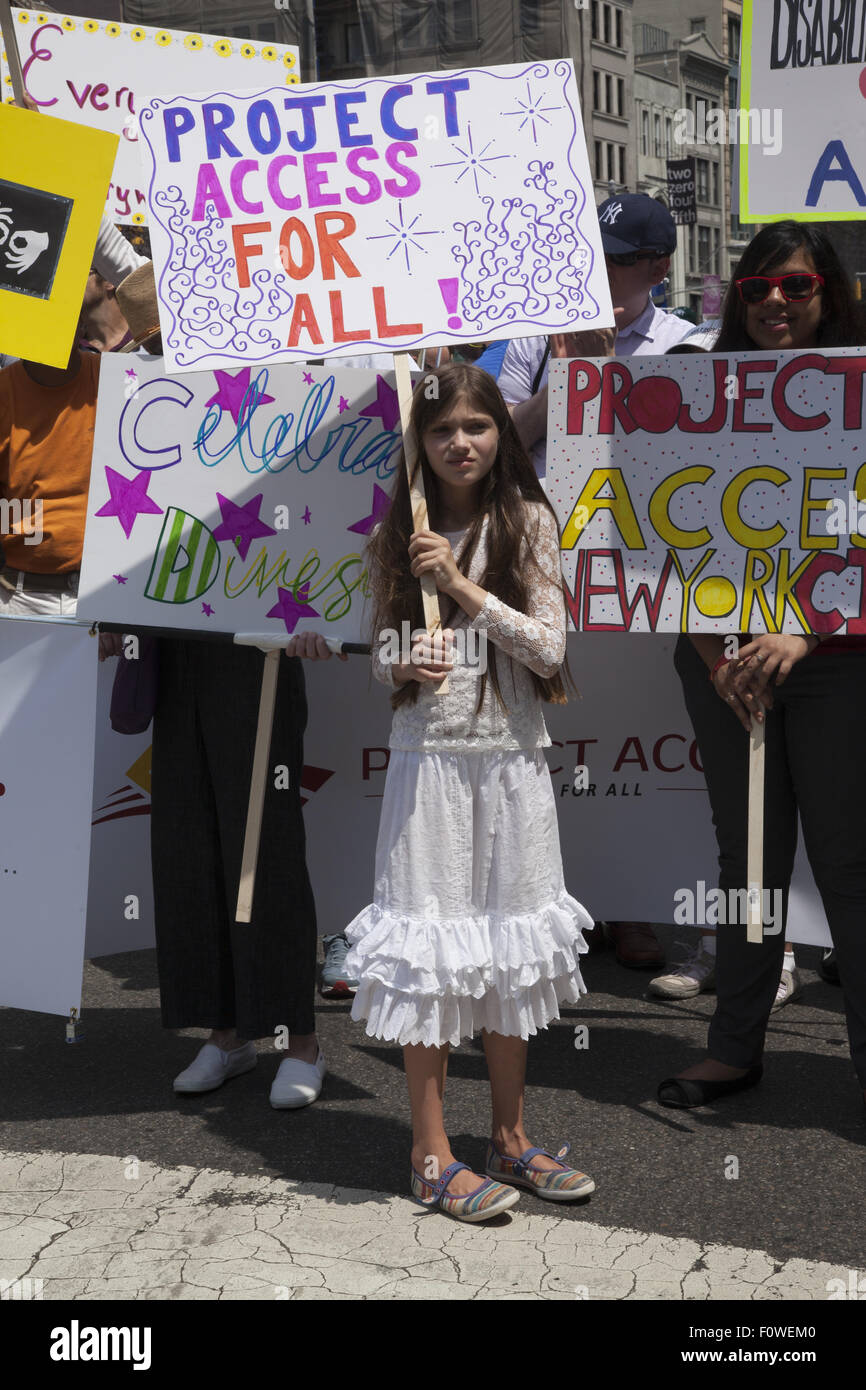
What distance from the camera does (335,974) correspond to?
4.39 m

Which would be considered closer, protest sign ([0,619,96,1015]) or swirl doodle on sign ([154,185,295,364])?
swirl doodle on sign ([154,185,295,364])

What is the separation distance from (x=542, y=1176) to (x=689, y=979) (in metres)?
1.39

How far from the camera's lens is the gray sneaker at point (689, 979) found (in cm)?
425

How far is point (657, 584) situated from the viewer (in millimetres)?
3367

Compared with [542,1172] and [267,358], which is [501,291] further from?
[542,1172]

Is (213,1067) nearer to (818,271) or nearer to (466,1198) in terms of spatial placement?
(466,1198)

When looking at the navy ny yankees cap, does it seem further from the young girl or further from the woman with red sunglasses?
the young girl

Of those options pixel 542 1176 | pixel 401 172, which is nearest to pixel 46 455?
pixel 401 172

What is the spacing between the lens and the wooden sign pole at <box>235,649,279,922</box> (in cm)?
338

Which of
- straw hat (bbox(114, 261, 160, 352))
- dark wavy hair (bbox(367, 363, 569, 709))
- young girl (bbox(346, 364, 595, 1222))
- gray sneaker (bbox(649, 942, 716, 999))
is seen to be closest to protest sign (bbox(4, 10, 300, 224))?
straw hat (bbox(114, 261, 160, 352))

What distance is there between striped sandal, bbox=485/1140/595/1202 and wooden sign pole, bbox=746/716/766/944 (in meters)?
0.70

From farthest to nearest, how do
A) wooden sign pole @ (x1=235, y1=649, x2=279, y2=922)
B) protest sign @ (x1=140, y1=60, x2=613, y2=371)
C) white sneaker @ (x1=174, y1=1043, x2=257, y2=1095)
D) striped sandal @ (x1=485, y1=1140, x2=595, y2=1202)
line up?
white sneaker @ (x1=174, y1=1043, x2=257, y2=1095) → wooden sign pole @ (x1=235, y1=649, x2=279, y2=922) → protest sign @ (x1=140, y1=60, x2=613, y2=371) → striped sandal @ (x1=485, y1=1140, x2=595, y2=1202)
